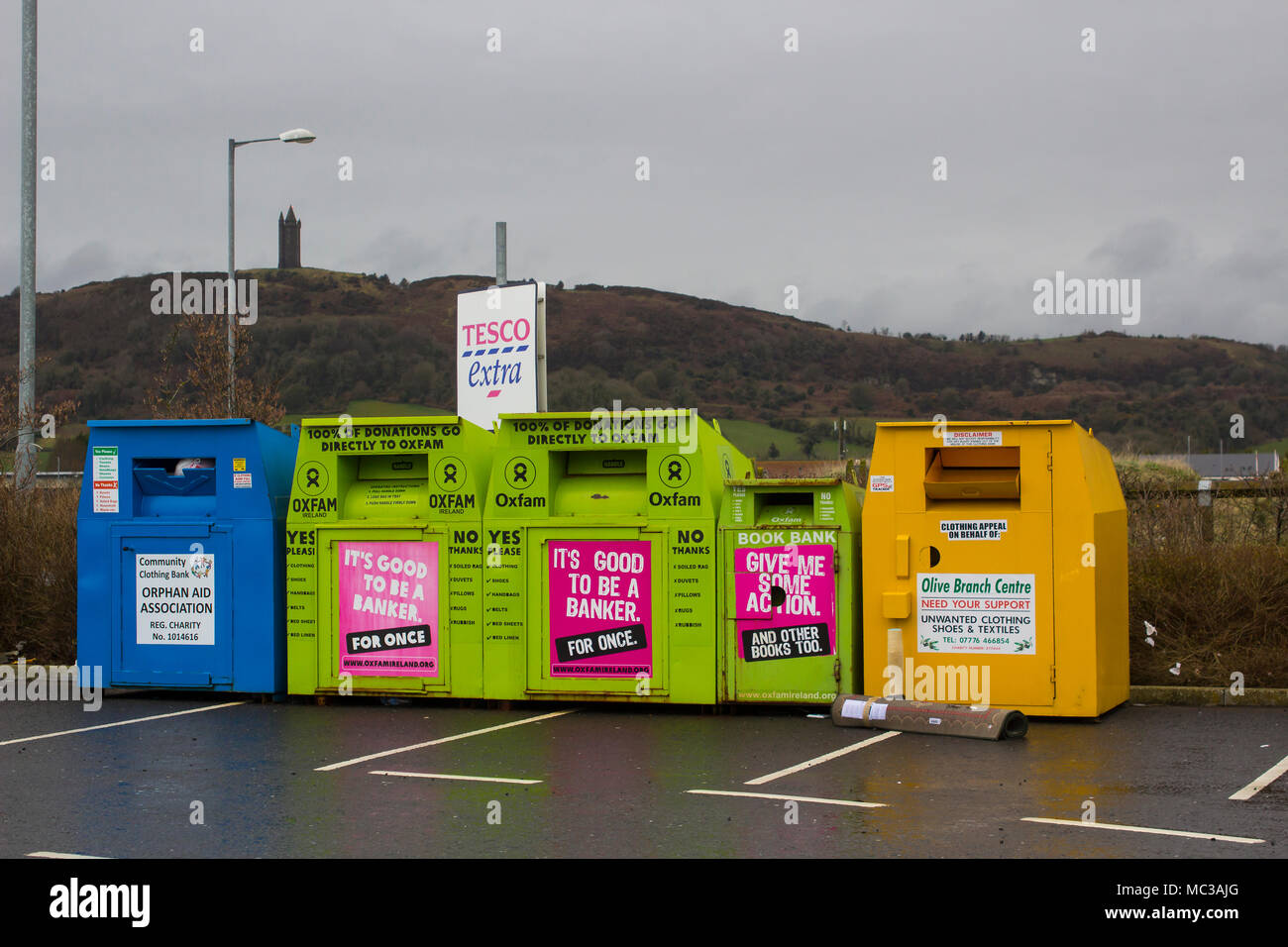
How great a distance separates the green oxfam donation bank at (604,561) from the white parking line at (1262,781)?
350 centimetres

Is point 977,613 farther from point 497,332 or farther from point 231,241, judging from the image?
point 231,241

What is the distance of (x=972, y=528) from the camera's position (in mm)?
8734

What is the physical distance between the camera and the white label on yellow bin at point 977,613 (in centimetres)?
860

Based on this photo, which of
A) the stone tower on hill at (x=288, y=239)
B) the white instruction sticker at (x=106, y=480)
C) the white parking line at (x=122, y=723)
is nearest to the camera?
the white parking line at (x=122, y=723)

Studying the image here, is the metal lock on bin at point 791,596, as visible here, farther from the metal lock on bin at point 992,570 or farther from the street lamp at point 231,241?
the street lamp at point 231,241

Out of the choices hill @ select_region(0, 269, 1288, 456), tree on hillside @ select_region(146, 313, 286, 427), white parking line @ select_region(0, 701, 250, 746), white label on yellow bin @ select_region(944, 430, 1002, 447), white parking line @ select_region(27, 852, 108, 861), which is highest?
hill @ select_region(0, 269, 1288, 456)

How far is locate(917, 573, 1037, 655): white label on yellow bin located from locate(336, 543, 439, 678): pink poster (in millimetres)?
3412

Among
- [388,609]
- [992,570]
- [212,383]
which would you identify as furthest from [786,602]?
[212,383]

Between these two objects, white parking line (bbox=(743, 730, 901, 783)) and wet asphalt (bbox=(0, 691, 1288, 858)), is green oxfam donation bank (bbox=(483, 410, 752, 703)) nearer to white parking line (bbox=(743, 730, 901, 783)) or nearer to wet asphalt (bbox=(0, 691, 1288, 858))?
wet asphalt (bbox=(0, 691, 1288, 858))

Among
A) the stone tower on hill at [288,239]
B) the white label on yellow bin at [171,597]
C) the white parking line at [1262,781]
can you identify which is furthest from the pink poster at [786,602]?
the stone tower on hill at [288,239]

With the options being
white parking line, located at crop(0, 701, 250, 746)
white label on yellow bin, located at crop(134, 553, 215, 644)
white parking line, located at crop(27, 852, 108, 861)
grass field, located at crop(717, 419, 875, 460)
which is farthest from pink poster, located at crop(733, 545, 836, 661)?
grass field, located at crop(717, 419, 875, 460)

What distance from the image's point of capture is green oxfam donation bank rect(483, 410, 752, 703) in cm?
919
